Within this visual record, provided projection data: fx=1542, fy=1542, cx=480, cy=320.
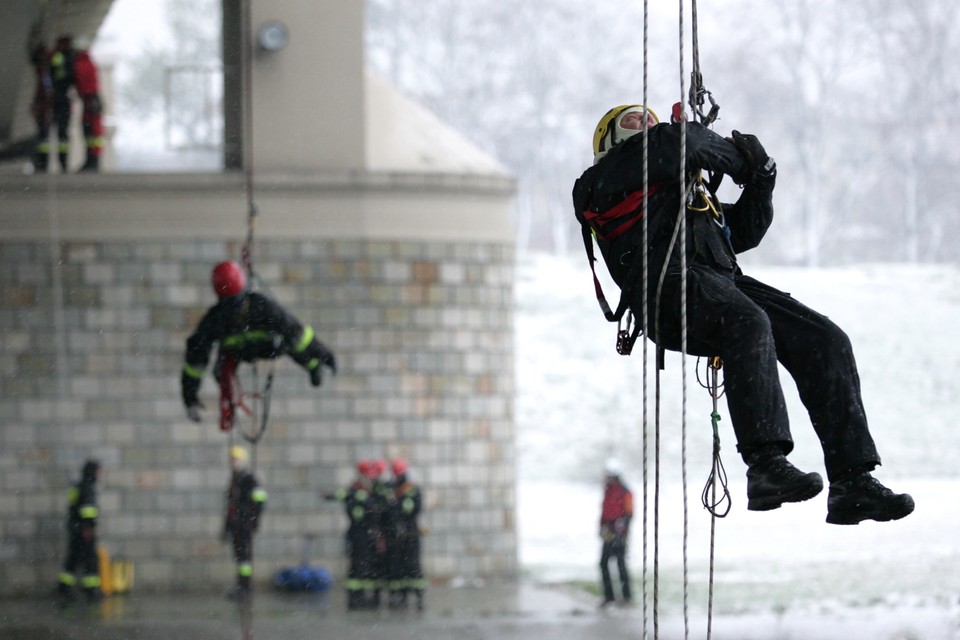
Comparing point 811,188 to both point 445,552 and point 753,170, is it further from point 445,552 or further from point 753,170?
point 753,170

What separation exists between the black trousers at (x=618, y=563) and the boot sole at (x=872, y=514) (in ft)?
31.5

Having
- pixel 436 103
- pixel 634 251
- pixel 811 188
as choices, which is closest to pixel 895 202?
pixel 811 188

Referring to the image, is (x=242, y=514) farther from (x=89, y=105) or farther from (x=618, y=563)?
(x=89, y=105)

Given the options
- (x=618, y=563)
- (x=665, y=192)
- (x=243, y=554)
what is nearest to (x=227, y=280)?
(x=665, y=192)

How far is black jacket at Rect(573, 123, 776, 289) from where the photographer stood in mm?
4395

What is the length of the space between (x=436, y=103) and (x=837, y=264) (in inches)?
326

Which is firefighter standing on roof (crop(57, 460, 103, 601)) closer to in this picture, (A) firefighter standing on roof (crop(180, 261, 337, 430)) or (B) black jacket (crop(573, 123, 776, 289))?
(A) firefighter standing on roof (crop(180, 261, 337, 430))

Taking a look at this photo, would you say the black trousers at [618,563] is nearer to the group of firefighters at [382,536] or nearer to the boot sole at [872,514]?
the group of firefighters at [382,536]

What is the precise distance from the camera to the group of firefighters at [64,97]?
13.8 metres

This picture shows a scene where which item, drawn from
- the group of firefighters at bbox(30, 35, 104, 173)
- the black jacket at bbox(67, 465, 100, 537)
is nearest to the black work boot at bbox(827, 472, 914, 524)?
the black jacket at bbox(67, 465, 100, 537)

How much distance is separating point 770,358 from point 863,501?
18.8 inches

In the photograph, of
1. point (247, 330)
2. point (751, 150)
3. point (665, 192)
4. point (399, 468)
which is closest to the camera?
point (751, 150)

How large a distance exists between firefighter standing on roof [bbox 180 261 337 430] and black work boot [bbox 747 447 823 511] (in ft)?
15.7

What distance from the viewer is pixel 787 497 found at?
4.18m
